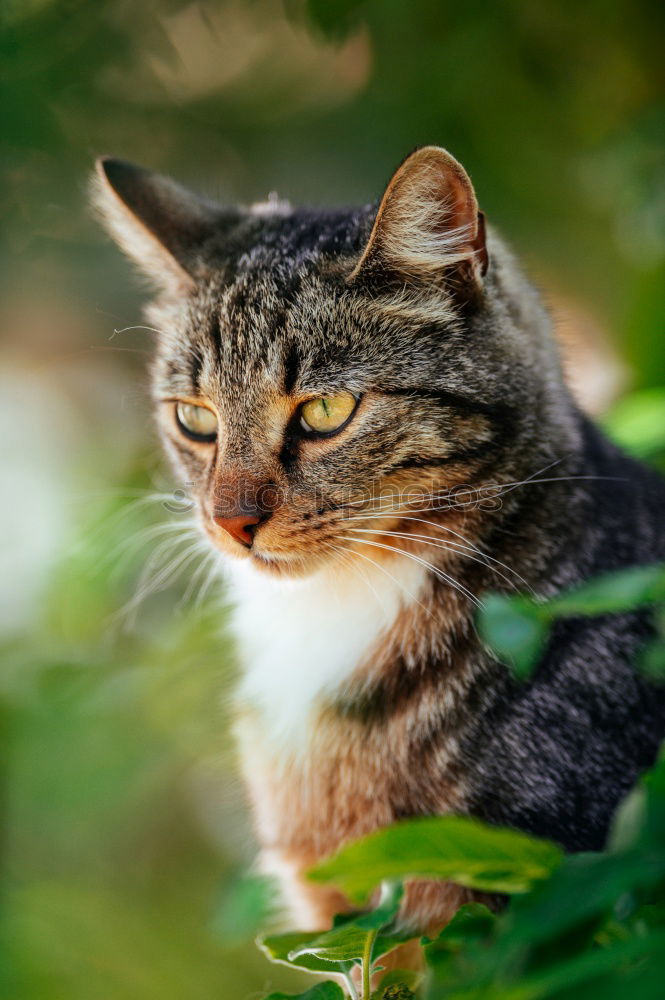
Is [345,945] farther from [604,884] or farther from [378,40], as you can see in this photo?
[378,40]

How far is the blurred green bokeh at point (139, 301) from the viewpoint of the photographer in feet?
5.93

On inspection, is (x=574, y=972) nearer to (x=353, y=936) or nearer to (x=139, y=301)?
(x=353, y=936)

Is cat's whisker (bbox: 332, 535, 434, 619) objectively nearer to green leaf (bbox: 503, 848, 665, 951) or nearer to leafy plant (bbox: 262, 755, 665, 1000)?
leafy plant (bbox: 262, 755, 665, 1000)

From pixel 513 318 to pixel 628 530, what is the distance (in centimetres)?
33

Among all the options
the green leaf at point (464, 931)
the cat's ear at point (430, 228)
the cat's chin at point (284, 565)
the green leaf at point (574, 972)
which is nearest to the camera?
the green leaf at point (574, 972)

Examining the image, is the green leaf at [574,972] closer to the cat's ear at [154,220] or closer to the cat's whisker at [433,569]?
the cat's whisker at [433,569]

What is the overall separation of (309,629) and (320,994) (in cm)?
59

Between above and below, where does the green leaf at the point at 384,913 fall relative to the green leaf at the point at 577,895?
below

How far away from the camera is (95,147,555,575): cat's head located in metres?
1.07

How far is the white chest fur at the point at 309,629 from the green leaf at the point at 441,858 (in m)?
0.57

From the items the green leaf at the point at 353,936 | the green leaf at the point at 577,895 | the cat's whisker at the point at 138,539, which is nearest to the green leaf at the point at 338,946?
the green leaf at the point at 353,936

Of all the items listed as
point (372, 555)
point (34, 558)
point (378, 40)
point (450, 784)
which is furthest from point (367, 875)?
point (378, 40)

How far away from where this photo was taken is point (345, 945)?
698 millimetres

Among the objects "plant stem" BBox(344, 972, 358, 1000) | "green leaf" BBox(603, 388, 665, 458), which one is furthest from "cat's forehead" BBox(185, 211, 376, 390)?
"plant stem" BBox(344, 972, 358, 1000)
